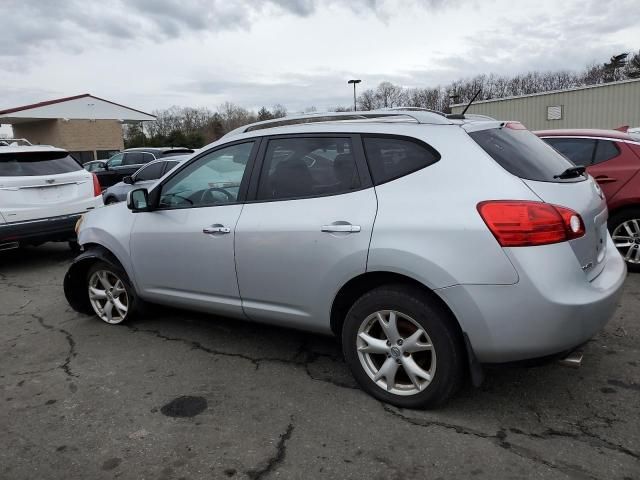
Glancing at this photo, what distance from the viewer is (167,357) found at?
4.00 metres

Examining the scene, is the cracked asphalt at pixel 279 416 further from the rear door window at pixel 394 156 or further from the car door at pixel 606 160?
the car door at pixel 606 160

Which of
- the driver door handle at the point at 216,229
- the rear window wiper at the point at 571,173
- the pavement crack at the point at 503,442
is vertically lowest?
the pavement crack at the point at 503,442

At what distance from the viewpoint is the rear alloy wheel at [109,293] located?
459 cm

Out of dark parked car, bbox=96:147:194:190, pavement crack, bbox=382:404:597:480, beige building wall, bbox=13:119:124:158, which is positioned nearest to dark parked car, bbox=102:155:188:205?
dark parked car, bbox=96:147:194:190

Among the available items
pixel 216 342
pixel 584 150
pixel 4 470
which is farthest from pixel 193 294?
pixel 584 150

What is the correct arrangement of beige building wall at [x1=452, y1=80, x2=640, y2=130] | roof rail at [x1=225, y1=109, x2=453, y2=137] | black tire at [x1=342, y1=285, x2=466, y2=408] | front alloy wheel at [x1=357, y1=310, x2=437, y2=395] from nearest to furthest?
1. black tire at [x1=342, y1=285, x2=466, y2=408]
2. front alloy wheel at [x1=357, y1=310, x2=437, y2=395]
3. roof rail at [x1=225, y1=109, x2=453, y2=137]
4. beige building wall at [x1=452, y1=80, x2=640, y2=130]

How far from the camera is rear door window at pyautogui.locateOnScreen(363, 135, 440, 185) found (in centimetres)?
298

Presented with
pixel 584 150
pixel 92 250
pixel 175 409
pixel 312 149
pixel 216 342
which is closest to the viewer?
pixel 175 409

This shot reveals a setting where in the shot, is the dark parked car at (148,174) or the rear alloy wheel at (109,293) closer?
the rear alloy wheel at (109,293)

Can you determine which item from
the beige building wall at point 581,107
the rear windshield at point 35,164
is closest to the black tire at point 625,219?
the rear windshield at point 35,164

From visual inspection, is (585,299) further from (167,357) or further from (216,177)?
(167,357)

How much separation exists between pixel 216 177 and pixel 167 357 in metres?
1.41

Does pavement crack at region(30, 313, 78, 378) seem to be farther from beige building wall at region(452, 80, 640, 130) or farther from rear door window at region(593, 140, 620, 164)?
beige building wall at region(452, 80, 640, 130)

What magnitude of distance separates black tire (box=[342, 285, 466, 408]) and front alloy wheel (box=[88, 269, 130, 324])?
96.3 inches
